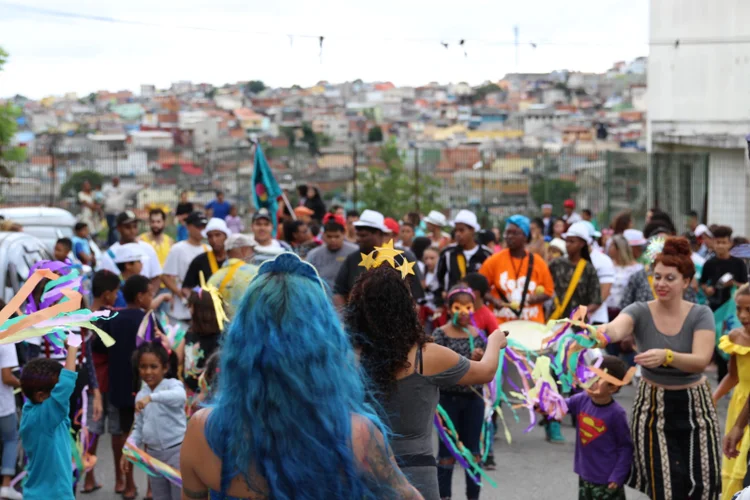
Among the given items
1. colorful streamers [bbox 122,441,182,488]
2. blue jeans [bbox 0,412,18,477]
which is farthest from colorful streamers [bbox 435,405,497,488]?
blue jeans [bbox 0,412,18,477]

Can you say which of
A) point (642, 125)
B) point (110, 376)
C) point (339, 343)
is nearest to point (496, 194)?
point (110, 376)

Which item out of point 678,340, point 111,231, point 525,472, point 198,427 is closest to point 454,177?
point 111,231

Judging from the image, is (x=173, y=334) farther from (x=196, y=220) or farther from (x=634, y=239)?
(x=634, y=239)

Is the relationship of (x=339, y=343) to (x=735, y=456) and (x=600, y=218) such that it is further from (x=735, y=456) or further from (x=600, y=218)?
(x=600, y=218)

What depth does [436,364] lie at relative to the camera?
4066 mm

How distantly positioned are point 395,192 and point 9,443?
60.3ft

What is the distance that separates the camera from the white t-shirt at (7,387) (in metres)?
6.87

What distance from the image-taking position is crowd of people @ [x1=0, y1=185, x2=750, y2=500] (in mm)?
2830

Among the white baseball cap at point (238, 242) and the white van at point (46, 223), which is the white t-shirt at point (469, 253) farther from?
the white van at point (46, 223)

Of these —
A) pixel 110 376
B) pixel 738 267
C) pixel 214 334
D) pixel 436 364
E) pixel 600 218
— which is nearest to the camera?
pixel 436 364

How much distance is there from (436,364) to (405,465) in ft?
1.36

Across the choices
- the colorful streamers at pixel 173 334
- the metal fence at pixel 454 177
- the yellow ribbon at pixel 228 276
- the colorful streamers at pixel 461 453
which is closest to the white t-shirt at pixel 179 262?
the yellow ribbon at pixel 228 276

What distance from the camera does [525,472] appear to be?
27.3 feet

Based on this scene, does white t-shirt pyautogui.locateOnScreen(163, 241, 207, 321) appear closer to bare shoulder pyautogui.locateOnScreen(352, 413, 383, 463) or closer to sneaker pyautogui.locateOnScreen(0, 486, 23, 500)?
sneaker pyautogui.locateOnScreen(0, 486, 23, 500)
